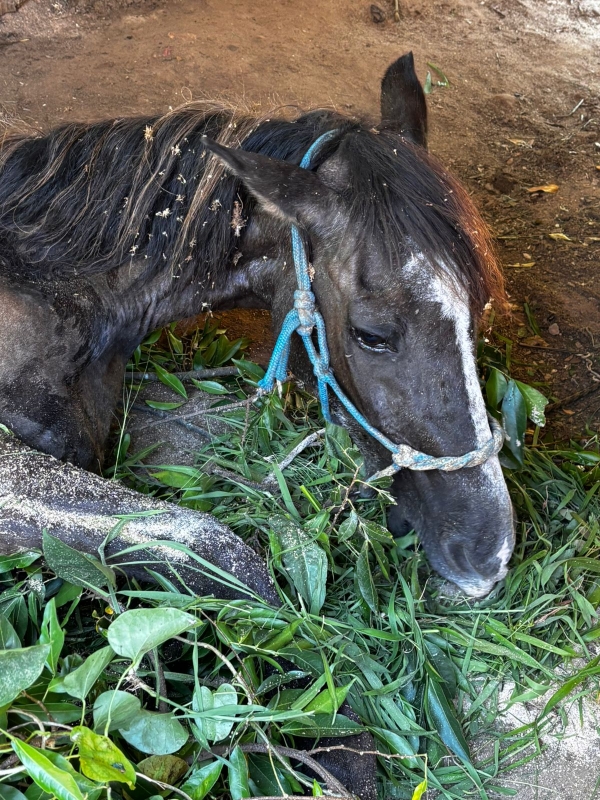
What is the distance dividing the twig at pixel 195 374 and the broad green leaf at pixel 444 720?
1.64 metres

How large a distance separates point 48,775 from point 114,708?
0.79ft

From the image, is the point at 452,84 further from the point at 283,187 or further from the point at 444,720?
the point at 444,720

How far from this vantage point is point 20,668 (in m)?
1.32

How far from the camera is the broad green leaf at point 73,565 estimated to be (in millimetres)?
1797

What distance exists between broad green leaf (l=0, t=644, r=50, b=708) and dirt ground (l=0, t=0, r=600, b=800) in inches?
88.6

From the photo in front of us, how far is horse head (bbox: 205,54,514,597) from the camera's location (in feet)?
6.64

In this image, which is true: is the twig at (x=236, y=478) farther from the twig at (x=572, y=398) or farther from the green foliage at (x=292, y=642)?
the twig at (x=572, y=398)

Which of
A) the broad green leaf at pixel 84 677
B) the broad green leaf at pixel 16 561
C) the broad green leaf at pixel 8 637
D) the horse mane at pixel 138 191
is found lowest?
the broad green leaf at pixel 16 561

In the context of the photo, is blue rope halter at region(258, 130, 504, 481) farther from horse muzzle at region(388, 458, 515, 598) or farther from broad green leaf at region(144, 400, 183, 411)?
broad green leaf at region(144, 400, 183, 411)

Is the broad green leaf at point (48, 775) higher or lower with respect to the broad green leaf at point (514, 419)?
higher

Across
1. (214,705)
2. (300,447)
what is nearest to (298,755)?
(214,705)

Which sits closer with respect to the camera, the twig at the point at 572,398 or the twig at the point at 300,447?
the twig at the point at 300,447

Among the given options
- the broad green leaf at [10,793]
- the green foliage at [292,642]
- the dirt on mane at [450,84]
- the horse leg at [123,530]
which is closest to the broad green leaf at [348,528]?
the green foliage at [292,642]

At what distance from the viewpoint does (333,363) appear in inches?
89.8
